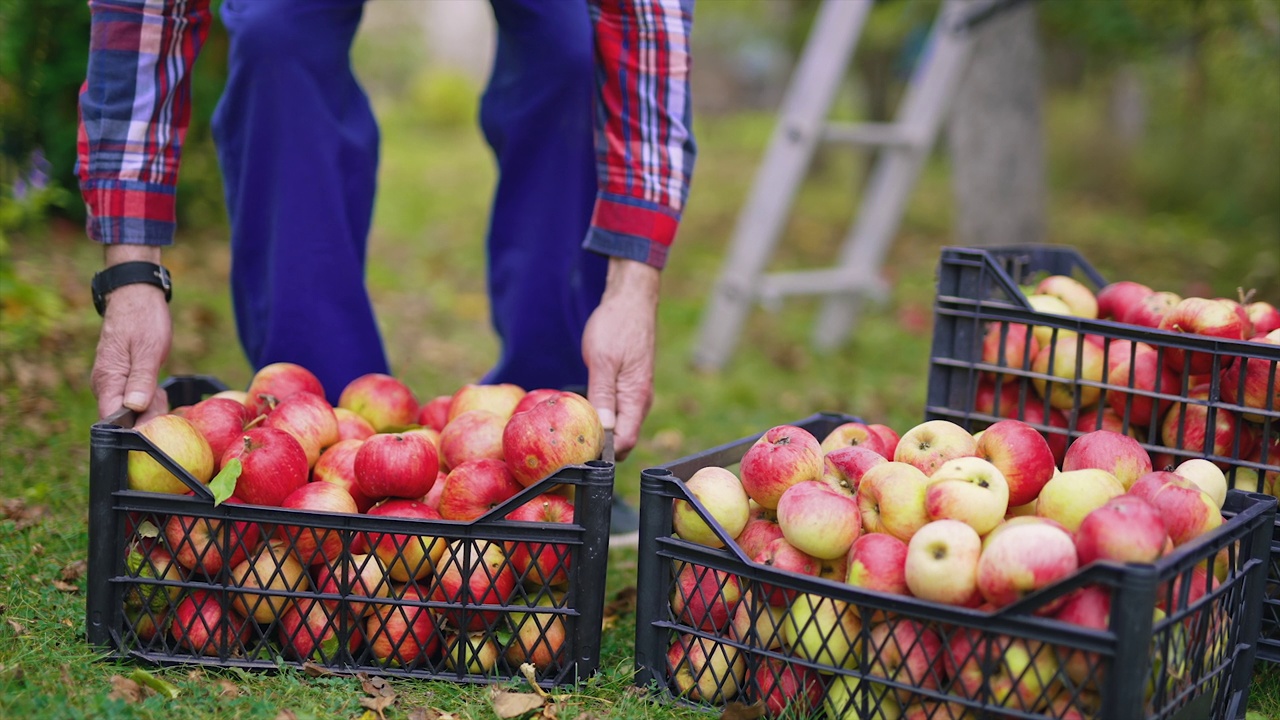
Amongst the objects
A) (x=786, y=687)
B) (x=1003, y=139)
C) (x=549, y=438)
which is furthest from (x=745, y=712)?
(x=1003, y=139)

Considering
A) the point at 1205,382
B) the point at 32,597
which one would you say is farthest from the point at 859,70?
the point at 32,597

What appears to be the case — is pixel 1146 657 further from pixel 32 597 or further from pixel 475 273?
pixel 475 273

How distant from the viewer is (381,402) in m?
2.30

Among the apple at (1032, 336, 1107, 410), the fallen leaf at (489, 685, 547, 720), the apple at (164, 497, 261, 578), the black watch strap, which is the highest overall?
the black watch strap

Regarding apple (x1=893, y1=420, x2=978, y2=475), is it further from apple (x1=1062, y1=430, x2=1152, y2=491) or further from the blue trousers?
the blue trousers

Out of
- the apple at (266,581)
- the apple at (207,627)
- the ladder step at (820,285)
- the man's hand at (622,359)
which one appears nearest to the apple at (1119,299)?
the man's hand at (622,359)

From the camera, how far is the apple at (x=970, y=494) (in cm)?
163

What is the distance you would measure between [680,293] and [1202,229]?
13.0 ft

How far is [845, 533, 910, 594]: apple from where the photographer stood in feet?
5.31

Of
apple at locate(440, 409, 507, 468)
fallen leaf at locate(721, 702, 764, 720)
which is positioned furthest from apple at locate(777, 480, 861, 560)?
apple at locate(440, 409, 507, 468)

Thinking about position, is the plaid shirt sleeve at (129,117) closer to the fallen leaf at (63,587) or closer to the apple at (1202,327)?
the fallen leaf at (63,587)

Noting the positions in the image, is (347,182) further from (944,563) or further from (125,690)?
(944,563)

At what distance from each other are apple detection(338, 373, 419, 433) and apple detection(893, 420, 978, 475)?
3.29 ft

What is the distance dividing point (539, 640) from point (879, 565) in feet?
1.85
